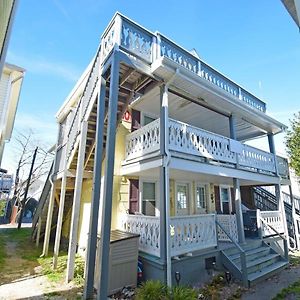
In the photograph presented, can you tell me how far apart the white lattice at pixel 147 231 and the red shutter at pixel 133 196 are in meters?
0.80

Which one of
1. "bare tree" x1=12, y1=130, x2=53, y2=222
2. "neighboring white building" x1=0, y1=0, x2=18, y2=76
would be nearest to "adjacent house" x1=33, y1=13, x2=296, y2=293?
"neighboring white building" x1=0, y1=0, x2=18, y2=76

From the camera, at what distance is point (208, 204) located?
11094mm

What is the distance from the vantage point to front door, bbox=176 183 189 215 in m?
9.88

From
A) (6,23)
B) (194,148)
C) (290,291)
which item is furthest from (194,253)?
(6,23)

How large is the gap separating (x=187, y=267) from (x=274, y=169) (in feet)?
25.0

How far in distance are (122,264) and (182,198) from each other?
5010 millimetres

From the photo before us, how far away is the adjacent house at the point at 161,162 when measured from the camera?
5.93 m

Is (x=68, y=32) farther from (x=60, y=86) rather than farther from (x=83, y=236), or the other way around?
(x=83, y=236)

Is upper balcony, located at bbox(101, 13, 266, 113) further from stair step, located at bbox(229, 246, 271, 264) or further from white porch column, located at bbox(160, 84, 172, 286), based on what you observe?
stair step, located at bbox(229, 246, 271, 264)

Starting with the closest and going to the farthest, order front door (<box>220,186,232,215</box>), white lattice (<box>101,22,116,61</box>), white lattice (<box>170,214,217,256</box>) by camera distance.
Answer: white lattice (<box>101,22,116,61</box>) → white lattice (<box>170,214,217,256</box>) → front door (<box>220,186,232,215</box>)

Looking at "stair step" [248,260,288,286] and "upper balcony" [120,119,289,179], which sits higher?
"upper balcony" [120,119,289,179]

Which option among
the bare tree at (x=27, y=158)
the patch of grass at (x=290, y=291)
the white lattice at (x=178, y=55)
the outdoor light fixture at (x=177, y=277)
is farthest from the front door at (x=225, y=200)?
the bare tree at (x=27, y=158)

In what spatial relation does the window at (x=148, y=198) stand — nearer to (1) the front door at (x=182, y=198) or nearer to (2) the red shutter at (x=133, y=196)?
(2) the red shutter at (x=133, y=196)

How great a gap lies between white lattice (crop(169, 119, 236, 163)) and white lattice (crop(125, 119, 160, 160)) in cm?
51
